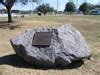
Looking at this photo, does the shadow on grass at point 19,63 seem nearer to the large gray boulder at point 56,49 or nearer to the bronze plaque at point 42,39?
the large gray boulder at point 56,49

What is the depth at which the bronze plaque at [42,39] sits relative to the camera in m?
9.51

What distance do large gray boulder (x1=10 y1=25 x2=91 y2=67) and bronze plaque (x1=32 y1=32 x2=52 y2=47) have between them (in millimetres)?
103

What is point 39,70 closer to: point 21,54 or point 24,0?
point 21,54

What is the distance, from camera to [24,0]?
29.3 metres

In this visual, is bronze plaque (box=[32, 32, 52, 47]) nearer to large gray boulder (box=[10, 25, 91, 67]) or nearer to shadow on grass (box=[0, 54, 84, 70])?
large gray boulder (box=[10, 25, 91, 67])

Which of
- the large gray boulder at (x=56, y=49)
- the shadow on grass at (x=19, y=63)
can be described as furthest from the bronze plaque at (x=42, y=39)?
the shadow on grass at (x=19, y=63)

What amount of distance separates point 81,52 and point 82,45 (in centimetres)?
36

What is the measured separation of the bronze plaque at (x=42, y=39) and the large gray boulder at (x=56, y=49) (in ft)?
0.34

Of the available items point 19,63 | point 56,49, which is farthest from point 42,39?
point 19,63

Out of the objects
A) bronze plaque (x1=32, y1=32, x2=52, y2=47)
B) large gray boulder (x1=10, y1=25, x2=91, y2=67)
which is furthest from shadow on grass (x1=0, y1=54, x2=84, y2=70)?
bronze plaque (x1=32, y1=32, x2=52, y2=47)

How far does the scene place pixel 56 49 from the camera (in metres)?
9.24

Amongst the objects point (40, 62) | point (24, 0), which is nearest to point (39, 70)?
point (40, 62)

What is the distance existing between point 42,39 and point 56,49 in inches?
28.8

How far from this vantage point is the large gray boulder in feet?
29.8
